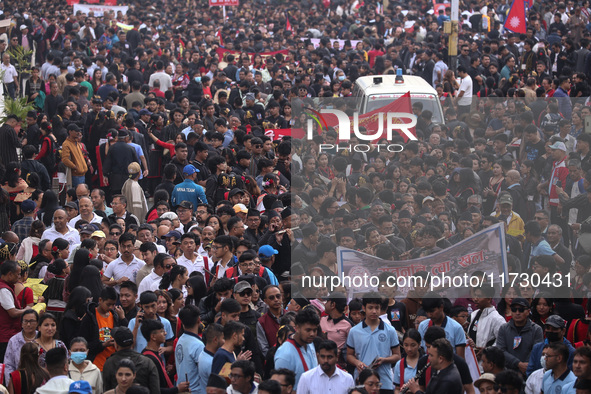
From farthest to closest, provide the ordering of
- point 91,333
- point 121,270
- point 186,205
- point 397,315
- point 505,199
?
1. point 186,205
2. point 505,199
3. point 121,270
4. point 397,315
5. point 91,333

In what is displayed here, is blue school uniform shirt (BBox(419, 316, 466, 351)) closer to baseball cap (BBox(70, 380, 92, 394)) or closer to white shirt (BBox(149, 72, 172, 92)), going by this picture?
baseball cap (BBox(70, 380, 92, 394))

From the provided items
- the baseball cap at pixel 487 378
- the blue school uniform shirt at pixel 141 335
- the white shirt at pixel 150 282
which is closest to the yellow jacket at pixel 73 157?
the white shirt at pixel 150 282

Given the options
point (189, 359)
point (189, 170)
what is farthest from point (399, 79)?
point (189, 359)

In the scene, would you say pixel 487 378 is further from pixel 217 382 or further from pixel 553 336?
pixel 217 382

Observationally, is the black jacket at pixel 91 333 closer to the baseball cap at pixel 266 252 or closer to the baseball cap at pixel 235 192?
the baseball cap at pixel 266 252

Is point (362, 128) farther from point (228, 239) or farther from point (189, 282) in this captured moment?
point (189, 282)

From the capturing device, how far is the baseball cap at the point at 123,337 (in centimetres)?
718

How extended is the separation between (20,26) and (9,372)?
71.8ft

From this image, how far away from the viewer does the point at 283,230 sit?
10469 mm

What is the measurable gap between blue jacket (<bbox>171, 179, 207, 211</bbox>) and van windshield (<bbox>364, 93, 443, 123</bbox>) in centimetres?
387

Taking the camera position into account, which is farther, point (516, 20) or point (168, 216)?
point (516, 20)

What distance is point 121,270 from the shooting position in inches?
373

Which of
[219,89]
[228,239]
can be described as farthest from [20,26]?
[228,239]

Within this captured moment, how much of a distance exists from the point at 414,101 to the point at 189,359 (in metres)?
8.56
